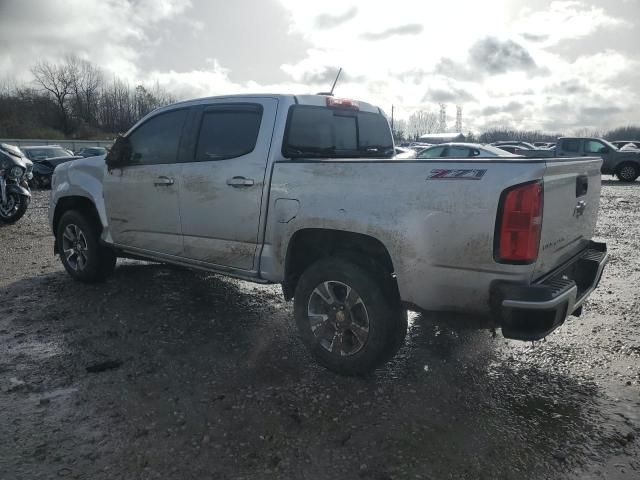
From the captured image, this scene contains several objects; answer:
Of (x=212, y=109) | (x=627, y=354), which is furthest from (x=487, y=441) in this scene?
(x=212, y=109)

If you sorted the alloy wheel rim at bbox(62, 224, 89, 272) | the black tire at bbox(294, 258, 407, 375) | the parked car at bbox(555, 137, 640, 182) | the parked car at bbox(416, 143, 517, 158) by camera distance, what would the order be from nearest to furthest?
1. the black tire at bbox(294, 258, 407, 375)
2. the alloy wheel rim at bbox(62, 224, 89, 272)
3. the parked car at bbox(416, 143, 517, 158)
4. the parked car at bbox(555, 137, 640, 182)

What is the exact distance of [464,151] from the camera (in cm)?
1371

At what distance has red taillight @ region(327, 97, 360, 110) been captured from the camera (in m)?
4.32

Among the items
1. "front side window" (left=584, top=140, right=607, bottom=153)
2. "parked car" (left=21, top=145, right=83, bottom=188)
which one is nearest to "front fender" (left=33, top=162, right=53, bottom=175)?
"parked car" (left=21, top=145, right=83, bottom=188)

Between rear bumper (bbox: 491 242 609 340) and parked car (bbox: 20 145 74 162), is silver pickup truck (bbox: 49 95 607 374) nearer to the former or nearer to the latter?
rear bumper (bbox: 491 242 609 340)

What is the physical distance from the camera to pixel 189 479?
2.38 metres

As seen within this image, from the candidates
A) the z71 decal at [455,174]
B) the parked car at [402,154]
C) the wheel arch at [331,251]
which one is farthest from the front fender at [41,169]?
the z71 decal at [455,174]

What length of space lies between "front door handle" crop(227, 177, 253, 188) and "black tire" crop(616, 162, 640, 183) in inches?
825

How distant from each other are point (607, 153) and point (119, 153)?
20576 millimetres

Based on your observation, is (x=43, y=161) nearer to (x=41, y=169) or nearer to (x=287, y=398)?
(x=41, y=169)

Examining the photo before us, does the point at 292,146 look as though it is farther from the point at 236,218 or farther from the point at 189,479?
the point at 189,479

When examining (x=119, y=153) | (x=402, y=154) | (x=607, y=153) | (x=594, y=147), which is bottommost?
(x=607, y=153)

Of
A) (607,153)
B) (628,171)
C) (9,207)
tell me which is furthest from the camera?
(628,171)

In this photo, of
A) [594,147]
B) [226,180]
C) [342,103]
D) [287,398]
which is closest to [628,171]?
[594,147]
